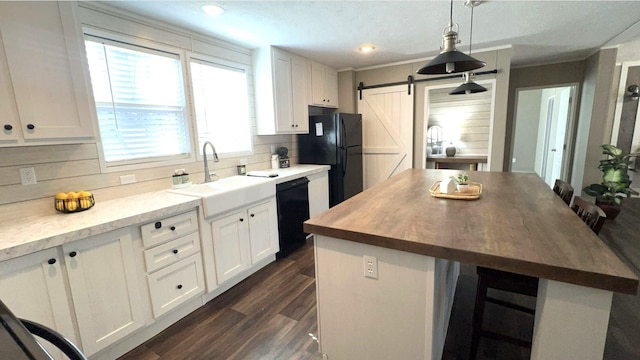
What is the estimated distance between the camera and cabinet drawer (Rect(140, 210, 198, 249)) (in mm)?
1848

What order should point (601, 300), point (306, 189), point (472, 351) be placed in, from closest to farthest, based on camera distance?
point (601, 300) < point (472, 351) < point (306, 189)

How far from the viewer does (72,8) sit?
171 cm

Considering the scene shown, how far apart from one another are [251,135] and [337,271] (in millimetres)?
2439

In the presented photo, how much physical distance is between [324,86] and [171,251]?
324 cm

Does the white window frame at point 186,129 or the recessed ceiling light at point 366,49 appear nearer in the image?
the white window frame at point 186,129

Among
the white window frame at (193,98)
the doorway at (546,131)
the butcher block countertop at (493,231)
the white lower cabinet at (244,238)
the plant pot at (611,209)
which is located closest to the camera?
the butcher block countertop at (493,231)

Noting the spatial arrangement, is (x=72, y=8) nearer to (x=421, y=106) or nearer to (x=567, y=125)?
(x=421, y=106)

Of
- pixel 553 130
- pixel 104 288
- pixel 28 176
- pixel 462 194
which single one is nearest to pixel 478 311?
pixel 462 194

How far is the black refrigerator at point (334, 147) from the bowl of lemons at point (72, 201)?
2.64 m

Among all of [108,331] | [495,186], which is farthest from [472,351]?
[108,331]

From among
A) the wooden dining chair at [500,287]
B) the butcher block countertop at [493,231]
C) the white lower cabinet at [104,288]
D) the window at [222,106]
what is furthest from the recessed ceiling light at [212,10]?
the wooden dining chair at [500,287]

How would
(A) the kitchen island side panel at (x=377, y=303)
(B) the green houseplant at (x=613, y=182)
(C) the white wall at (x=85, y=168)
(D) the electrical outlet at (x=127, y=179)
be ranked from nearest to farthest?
(A) the kitchen island side panel at (x=377, y=303) < (C) the white wall at (x=85, y=168) < (D) the electrical outlet at (x=127, y=179) < (B) the green houseplant at (x=613, y=182)

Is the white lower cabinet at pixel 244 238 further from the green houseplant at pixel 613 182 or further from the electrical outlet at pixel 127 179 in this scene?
the green houseplant at pixel 613 182

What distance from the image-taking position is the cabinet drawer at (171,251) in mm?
1876
